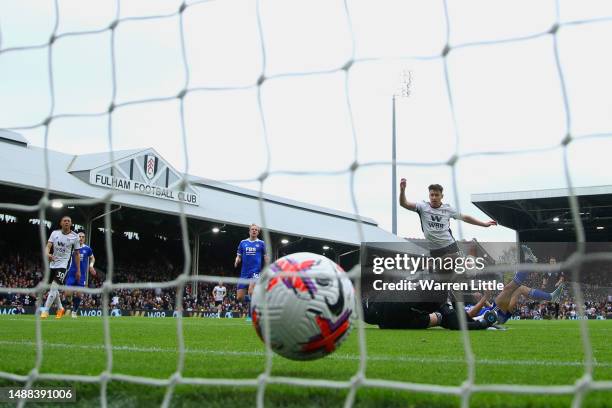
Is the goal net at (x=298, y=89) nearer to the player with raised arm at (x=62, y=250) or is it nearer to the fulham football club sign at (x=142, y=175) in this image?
the player with raised arm at (x=62, y=250)

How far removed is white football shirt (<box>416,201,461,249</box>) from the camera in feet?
28.5

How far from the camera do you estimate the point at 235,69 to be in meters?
3.90

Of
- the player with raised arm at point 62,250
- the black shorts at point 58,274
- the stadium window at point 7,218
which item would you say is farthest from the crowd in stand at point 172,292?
the player with raised arm at point 62,250

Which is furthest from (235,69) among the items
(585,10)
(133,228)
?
(133,228)

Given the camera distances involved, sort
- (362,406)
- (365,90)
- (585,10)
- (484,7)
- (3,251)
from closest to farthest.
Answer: (362,406) < (585,10) < (484,7) < (365,90) < (3,251)

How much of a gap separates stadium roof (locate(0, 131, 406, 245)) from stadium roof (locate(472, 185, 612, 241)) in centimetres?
609

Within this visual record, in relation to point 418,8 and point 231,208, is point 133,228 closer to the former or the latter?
point 231,208

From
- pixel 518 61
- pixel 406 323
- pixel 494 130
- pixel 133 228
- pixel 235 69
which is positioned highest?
pixel 133 228

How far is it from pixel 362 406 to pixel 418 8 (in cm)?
201

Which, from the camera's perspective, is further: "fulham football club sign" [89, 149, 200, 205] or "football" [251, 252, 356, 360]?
"fulham football club sign" [89, 149, 200, 205]

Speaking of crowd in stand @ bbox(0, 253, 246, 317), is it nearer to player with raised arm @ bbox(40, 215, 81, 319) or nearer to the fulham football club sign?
the fulham football club sign

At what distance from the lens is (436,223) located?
882 centimetres

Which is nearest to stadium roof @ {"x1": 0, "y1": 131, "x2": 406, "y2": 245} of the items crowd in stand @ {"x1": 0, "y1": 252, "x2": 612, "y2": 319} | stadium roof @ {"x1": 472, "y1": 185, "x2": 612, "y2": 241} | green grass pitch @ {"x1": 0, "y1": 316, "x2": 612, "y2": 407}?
crowd in stand @ {"x1": 0, "y1": 252, "x2": 612, "y2": 319}

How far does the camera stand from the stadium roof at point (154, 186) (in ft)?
68.1
